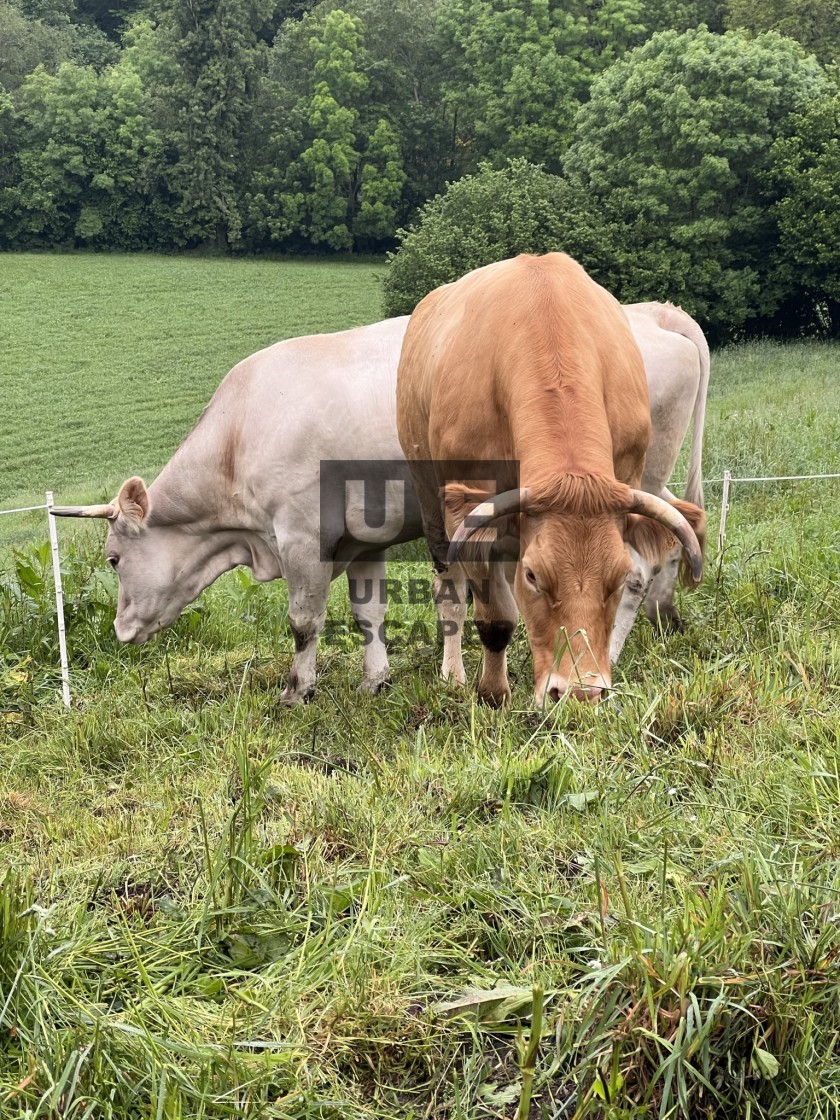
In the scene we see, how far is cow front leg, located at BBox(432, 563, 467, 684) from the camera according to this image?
641 cm

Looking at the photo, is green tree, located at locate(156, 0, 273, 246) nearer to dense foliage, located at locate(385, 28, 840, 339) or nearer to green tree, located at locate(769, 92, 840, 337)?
dense foliage, located at locate(385, 28, 840, 339)

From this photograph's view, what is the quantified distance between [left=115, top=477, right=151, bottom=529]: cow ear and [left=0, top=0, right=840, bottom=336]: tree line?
34748 mm

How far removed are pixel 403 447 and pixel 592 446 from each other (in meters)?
2.06

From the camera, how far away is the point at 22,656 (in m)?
6.87

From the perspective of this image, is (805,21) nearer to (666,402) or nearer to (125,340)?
(125,340)

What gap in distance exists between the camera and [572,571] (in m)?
3.95

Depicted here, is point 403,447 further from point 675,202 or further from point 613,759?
point 675,202

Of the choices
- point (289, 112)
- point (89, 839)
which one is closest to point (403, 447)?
point (89, 839)

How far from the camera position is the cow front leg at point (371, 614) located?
6645 mm

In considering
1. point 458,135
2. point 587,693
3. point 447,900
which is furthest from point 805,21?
point 447,900

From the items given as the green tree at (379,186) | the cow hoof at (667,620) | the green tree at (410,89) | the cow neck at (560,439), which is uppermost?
the green tree at (410,89)

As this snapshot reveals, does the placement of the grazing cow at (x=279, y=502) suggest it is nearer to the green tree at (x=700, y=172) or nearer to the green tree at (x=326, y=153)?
the green tree at (x=700, y=172)

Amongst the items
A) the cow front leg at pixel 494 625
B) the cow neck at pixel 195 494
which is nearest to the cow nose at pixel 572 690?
the cow front leg at pixel 494 625

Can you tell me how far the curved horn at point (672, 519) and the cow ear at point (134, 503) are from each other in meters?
3.82
